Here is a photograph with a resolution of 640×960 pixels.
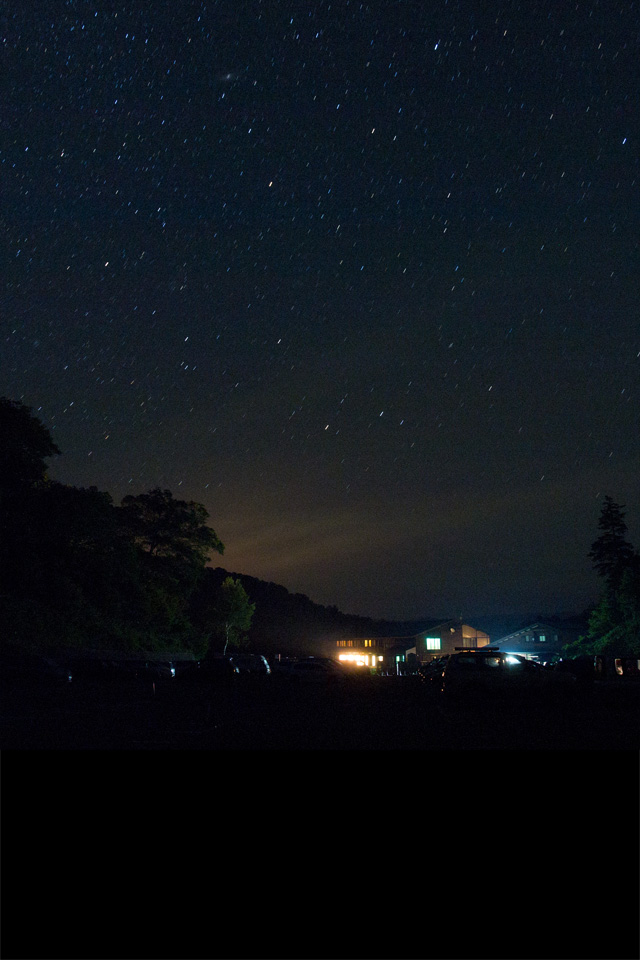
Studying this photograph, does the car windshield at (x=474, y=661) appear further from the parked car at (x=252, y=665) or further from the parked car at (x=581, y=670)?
the parked car at (x=252, y=665)

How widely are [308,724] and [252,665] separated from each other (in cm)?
3164

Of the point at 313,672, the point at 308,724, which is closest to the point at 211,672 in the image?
the point at 313,672

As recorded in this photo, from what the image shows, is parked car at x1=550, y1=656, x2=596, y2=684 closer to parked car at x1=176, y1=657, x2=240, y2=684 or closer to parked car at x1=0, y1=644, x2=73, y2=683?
parked car at x1=176, y1=657, x2=240, y2=684

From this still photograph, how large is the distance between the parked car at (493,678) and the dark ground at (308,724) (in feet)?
6.07

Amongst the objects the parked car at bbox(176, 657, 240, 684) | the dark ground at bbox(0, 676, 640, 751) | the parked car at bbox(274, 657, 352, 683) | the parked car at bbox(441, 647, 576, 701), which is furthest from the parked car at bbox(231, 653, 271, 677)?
→ the dark ground at bbox(0, 676, 640, 751)

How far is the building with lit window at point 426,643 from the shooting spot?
104 metres

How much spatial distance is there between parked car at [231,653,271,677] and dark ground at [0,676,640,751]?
19694 millimetres

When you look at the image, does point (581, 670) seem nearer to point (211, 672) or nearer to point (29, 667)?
point (211, 672)

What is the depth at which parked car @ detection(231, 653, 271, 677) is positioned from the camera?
152 ft

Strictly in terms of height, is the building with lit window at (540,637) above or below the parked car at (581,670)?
above

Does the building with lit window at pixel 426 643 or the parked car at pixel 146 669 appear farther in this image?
the building with lit window at pixel 426 643

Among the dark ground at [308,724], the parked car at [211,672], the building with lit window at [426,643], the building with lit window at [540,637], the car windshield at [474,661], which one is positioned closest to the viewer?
the dark ground at [308,724]

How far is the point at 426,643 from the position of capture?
346 ft

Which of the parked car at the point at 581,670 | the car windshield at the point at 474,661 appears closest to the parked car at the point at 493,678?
the car windshield at the point at 474,661
